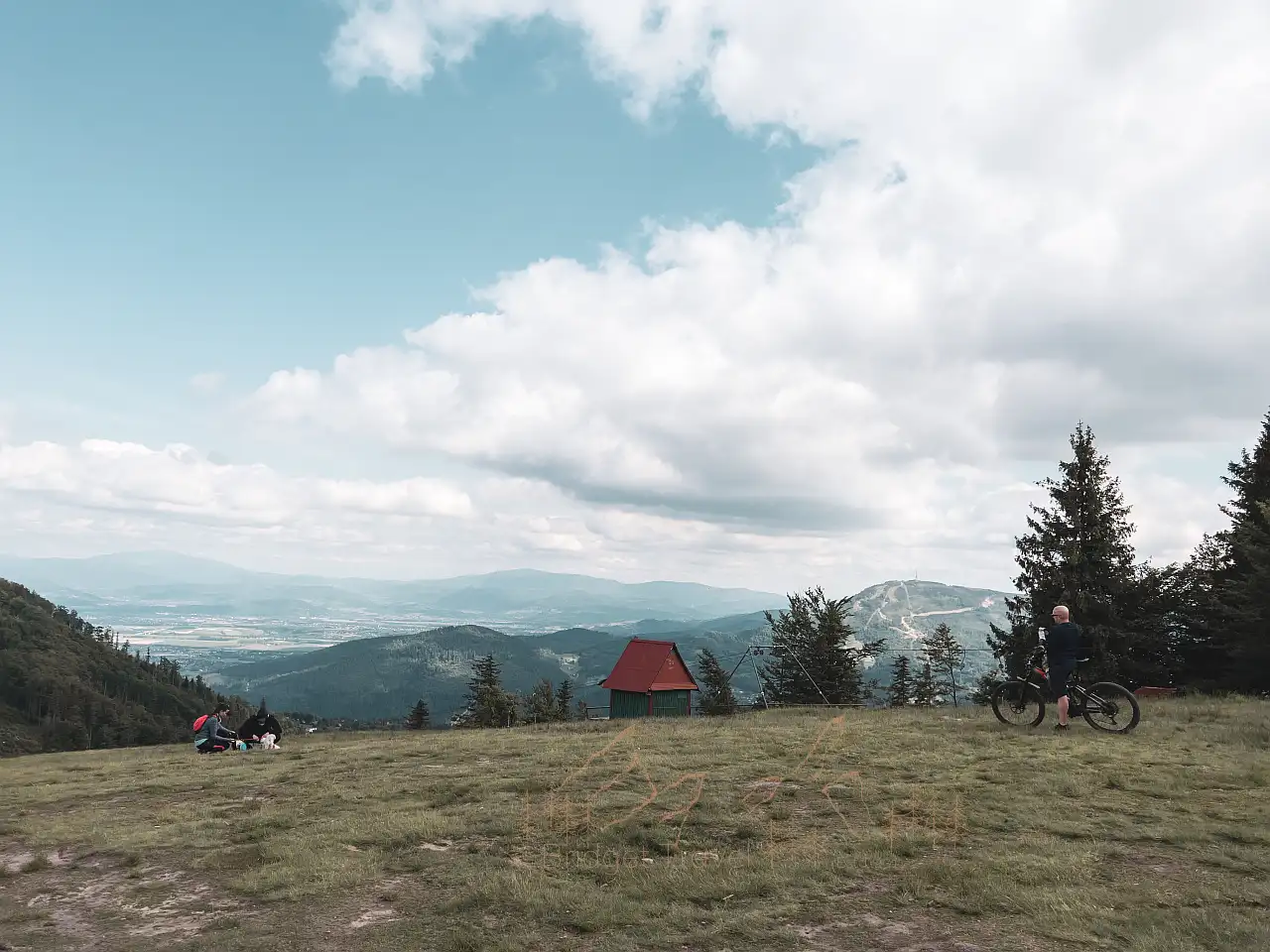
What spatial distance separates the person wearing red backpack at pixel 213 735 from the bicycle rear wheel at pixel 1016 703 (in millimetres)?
21954

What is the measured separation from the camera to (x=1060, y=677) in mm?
16516

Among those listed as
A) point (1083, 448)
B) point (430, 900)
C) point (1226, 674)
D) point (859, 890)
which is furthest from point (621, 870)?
point (1083, 448)

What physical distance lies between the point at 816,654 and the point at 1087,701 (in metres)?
49.8

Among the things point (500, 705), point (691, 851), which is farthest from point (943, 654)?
point (691, 851)

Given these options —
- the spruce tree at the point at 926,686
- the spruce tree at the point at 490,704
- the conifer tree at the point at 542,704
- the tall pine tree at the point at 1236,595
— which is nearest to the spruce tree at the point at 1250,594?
the tall pine tree at the point at 1236,595

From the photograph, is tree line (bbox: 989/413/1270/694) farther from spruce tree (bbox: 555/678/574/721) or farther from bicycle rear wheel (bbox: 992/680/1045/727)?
spruce tree (bbox: 555/678/574/721)

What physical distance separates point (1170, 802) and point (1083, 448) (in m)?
37.6

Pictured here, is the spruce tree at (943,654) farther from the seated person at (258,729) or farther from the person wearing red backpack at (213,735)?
the person wearing red backpack at (213,735)

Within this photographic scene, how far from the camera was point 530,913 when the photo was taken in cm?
746

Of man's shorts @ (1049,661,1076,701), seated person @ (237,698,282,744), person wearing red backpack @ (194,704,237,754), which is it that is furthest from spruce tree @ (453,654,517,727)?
man's shorts @ (1049,661,1076,701)

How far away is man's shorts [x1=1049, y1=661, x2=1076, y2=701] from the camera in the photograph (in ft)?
53.7

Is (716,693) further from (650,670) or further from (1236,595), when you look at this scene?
(1236,595)

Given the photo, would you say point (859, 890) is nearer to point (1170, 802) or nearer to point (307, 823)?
point (1170, 802)

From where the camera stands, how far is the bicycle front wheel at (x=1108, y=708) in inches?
635
